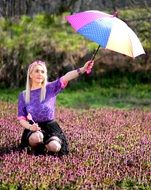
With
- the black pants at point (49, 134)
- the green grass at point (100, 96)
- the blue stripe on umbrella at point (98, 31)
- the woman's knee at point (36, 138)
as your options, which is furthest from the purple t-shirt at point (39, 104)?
the green grass at point (100, 96)

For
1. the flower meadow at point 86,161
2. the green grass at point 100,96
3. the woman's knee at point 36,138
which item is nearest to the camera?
the flower meadow at point 86,161

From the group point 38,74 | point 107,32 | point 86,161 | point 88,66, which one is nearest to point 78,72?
point 88,66

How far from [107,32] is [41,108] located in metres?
1.19

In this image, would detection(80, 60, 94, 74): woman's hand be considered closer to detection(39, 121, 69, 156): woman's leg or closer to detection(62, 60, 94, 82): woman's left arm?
detection(62, 60, 94, 82): woman's left arm

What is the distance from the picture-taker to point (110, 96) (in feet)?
47.6

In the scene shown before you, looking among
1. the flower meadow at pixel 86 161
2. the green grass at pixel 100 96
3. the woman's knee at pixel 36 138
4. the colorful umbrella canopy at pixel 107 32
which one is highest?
the colorful umbrella canopy at pixel 107 32

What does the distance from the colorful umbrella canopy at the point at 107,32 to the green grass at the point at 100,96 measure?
17.9ft

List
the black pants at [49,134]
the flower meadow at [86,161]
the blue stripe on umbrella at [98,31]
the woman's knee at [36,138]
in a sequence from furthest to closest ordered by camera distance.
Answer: the black pants at [49,134] → the woman's knee at [36,138] → the blue stripe on umbrella at [98,31] → the flower meadow at [86,161]

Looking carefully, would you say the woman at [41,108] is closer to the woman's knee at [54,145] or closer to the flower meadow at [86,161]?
the woman's knee at [54,145]

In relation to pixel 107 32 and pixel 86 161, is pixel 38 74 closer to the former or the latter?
pixel 107 32

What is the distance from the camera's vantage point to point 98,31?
6.87m

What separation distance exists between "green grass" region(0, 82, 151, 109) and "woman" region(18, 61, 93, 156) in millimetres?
5335

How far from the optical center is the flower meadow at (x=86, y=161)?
6023 mm

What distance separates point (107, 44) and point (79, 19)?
53 cm
